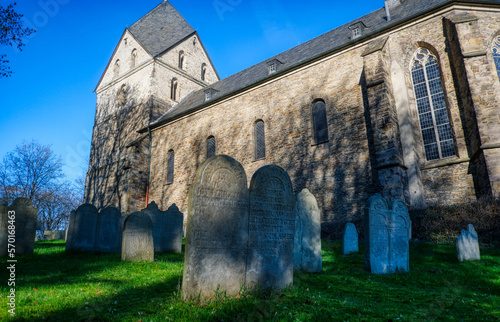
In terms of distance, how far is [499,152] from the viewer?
408 inches

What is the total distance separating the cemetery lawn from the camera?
11.1 ft

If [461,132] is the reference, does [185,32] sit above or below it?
above

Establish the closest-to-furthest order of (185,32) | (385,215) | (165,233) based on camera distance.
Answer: (385,215) → (165,233) → (185,32)

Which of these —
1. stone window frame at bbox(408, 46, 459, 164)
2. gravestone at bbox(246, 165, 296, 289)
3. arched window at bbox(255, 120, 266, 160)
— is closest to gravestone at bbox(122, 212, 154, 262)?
gravestone at bbox(246, 165, 296, 289)

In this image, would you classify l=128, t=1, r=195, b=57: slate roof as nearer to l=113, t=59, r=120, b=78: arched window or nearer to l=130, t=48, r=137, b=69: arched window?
l=130, t=48, r=137, b=69: arched window

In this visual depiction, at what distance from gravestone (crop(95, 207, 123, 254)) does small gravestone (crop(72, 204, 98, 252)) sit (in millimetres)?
Answer: 147

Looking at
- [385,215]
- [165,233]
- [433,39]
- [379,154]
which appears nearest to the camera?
[385,215]

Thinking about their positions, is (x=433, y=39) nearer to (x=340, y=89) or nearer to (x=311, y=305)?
(x=340, y=89)

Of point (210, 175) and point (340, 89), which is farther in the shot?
point (340, 89)

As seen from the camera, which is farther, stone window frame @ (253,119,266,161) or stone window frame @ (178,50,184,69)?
stone window frame @ (178,50,184,69)

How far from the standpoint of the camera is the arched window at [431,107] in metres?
12.5

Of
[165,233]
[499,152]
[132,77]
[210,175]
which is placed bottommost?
[165,233]

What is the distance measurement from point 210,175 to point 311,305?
1997 mm

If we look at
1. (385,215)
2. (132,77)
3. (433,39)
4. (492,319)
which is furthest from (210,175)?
(132,77)
